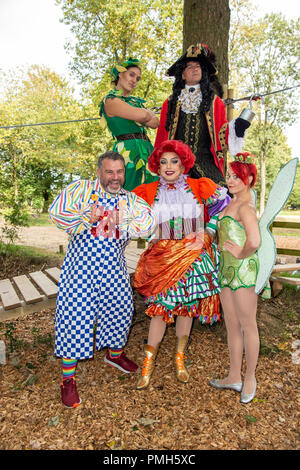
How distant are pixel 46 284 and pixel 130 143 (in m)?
2.08

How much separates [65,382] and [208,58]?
2965 mm

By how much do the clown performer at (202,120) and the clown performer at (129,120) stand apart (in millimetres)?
284

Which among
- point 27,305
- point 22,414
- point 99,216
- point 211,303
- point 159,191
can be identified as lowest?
point 22,414

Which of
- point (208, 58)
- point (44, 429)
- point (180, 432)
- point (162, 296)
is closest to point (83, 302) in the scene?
point (162, 296)

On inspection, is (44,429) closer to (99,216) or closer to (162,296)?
(162,296)

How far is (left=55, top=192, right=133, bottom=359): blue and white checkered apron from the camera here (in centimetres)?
250

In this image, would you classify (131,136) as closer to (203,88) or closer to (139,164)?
(139,164)

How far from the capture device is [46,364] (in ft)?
10.8

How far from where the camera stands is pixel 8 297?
12.2 ft

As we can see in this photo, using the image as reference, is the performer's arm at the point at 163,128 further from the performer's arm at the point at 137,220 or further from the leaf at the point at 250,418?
the leaf at the point at 250,418

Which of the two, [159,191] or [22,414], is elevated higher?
[159,191]

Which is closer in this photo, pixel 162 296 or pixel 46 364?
pixel 162 296

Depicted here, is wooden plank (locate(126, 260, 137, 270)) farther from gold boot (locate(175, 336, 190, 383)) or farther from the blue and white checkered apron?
the blue and white checkered apron

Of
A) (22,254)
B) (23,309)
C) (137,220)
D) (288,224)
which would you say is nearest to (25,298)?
(23,309)
